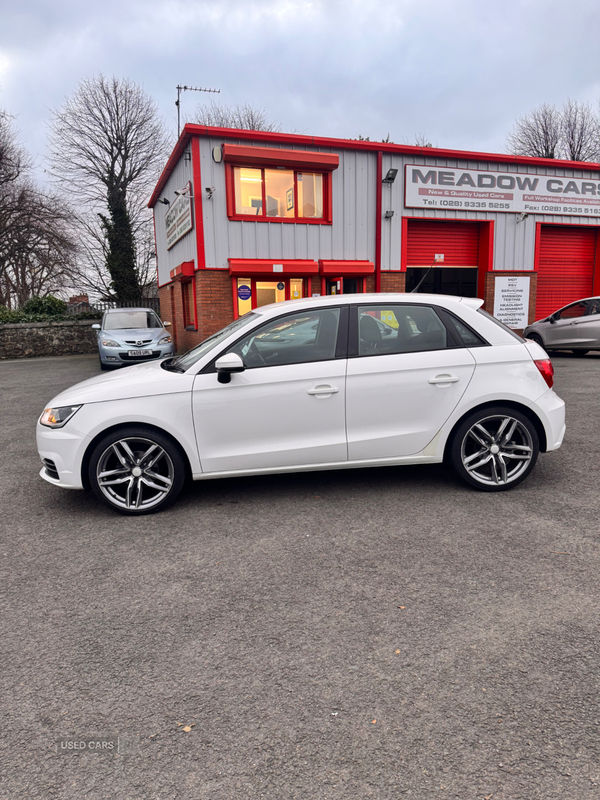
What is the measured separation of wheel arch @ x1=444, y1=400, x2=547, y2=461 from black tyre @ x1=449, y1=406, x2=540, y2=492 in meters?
0.02

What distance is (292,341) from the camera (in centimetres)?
429

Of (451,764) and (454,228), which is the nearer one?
(451,764)

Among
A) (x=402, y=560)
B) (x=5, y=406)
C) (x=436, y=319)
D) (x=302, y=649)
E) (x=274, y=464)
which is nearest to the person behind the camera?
(x=302, y=649)

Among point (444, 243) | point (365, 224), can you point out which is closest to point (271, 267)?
point (365, 224)

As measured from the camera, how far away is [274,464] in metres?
4.18

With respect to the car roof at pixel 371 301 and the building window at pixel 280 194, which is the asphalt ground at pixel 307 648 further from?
the building window at pixel 280 194

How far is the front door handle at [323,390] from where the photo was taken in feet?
13.6

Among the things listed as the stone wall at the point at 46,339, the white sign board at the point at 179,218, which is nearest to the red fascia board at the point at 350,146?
the white sign board at the point at 179,218

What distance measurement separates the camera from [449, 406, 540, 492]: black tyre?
4.36 metres

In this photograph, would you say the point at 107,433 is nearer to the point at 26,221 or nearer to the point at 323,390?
the point at 323,390

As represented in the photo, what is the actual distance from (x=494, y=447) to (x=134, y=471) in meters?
2.84

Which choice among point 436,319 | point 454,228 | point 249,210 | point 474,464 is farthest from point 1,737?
point 454,228

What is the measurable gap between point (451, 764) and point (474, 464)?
2.81 metres

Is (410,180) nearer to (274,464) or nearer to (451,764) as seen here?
(274,464)
